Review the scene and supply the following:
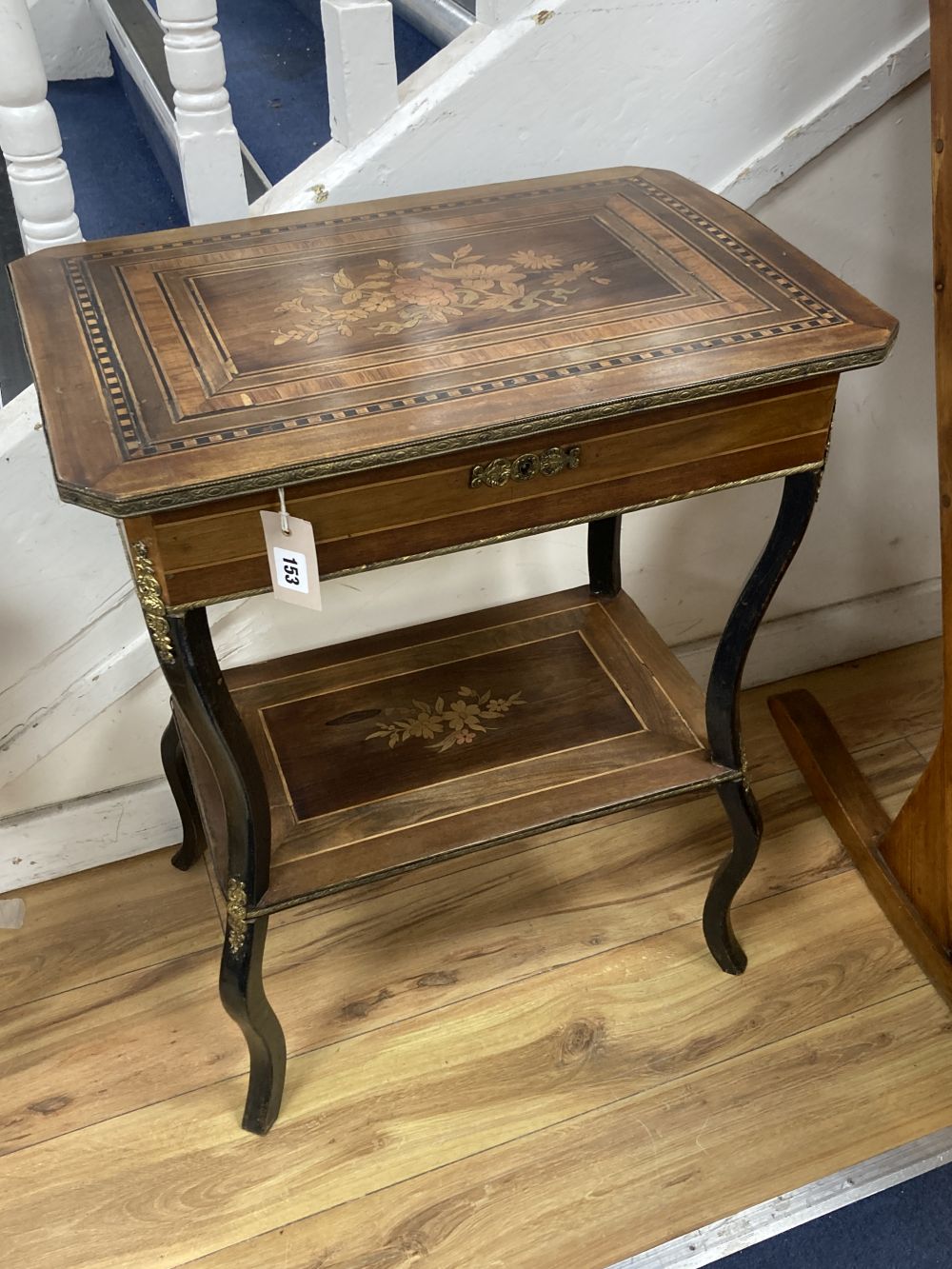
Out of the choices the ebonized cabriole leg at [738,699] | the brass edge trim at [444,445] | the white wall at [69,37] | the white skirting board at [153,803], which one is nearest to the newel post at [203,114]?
the brass edge trim at [444,445]

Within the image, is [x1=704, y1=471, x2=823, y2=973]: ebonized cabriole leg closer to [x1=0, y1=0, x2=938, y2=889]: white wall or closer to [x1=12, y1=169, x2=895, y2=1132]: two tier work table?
[x1=12, y1=169, x2=895, y2=1132]: two tier work table

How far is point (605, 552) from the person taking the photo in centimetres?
153

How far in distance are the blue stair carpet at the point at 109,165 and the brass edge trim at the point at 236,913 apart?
1022 millimetres

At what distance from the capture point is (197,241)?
1.18m

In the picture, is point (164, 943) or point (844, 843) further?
point (844, 843)

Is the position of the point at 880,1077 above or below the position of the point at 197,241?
below

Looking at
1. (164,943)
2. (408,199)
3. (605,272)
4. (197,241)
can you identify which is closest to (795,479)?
(605,272)

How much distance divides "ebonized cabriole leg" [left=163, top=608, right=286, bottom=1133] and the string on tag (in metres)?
0.12

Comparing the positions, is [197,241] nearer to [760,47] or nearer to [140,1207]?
[760,47]

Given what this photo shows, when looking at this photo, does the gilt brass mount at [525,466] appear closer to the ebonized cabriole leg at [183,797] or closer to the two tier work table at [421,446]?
the two tier work table at [421,446]

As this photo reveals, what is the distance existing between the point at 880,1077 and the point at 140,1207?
913 mm

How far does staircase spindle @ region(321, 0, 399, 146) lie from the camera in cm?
121

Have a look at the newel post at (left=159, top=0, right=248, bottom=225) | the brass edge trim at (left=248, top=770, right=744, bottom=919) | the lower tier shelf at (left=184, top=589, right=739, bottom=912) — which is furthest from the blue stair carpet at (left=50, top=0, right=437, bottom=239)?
the brass edge trim at (left=248, top=770, right=744, bottom=919)

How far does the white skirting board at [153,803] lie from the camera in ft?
5.42
